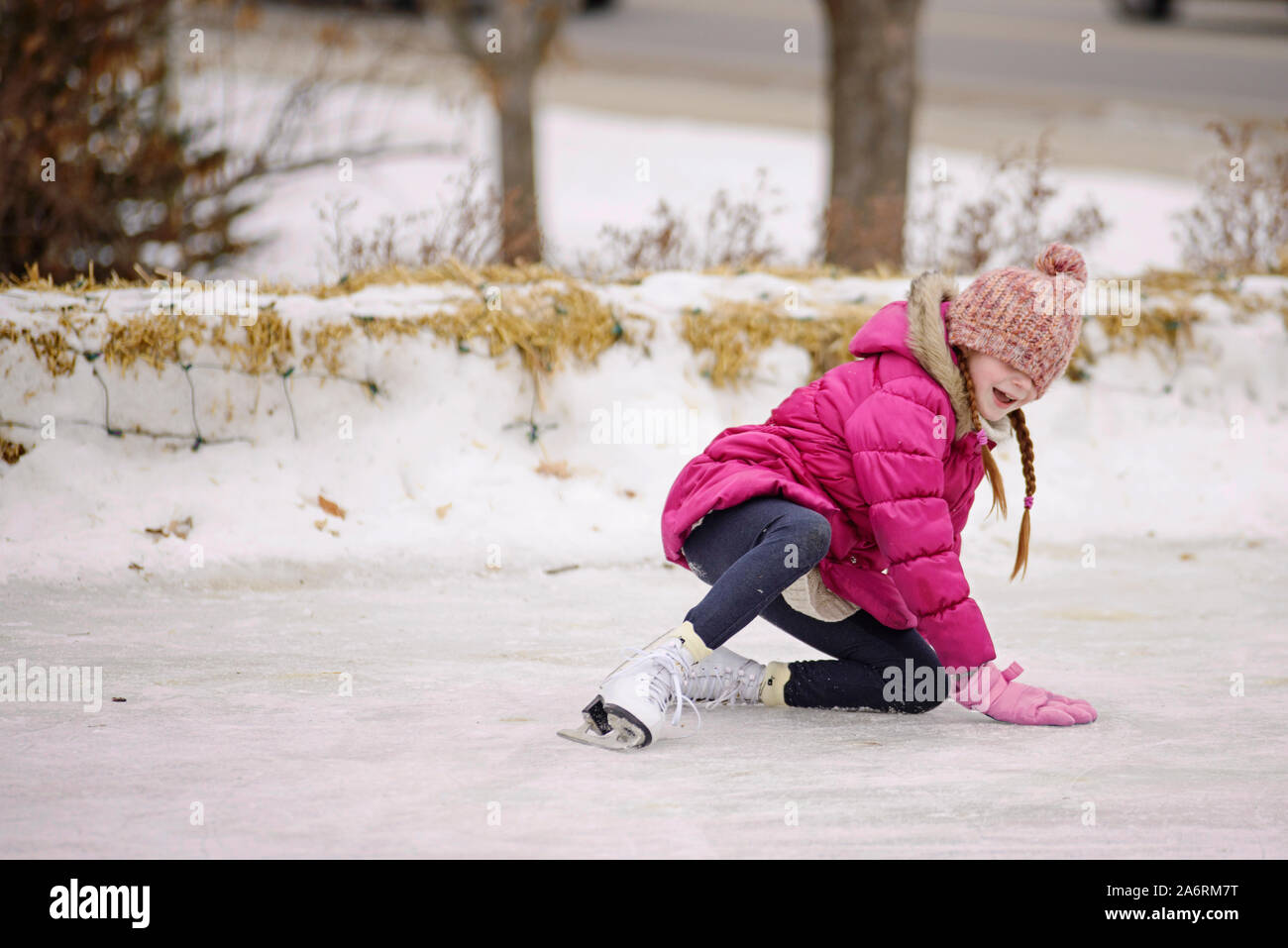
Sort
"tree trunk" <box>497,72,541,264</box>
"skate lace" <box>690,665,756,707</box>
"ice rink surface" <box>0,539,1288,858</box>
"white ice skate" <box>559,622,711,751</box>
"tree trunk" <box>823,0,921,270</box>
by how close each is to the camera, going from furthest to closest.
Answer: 1. "tree trunk" <box>497,72,541,264</box>
2. "tree trunk" <box>823,0,921,270</box>
3. "skate lace" <box>690,665,756,707</box>
4. "white ice skate" <box>559,622,711,751</box>
5. "ice rink surface" <box>0,539,1288,858</box>

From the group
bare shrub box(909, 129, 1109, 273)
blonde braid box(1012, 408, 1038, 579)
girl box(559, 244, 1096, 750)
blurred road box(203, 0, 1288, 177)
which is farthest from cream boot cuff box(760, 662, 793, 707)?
blurred road box(203, 0, 1288, 177)

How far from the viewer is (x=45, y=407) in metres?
4.65

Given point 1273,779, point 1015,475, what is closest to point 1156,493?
point 1015,475

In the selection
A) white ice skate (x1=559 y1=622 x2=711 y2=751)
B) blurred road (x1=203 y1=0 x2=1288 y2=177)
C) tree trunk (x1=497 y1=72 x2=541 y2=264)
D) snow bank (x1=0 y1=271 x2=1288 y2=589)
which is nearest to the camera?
white ice skate (x1=559 y1=622 x2=711 y2=751)

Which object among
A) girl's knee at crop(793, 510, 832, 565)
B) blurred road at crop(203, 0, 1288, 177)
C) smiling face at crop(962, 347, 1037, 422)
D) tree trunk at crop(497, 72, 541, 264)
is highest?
blurred road at crop(203, 0, 1288, 177)

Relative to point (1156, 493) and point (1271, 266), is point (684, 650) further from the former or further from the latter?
point (1271, 266)

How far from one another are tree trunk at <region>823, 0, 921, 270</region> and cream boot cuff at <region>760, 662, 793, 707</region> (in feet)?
14.7

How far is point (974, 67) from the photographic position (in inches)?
627

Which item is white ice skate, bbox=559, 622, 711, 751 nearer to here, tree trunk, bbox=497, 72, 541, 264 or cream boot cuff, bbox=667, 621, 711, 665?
cream boot cuff, bbox=667, 621, 711, 665

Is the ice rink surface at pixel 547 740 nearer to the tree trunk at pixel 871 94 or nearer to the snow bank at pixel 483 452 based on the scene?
the snow bank at pixel 483 452

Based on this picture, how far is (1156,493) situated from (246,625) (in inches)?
125

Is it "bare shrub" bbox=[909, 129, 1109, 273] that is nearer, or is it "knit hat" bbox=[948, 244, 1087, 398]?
"knit hat" bbox=[948, 244, 1087, 398]

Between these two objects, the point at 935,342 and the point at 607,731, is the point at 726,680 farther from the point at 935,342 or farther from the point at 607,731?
the point at 935,342

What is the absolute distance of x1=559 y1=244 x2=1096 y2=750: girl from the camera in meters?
3.11
